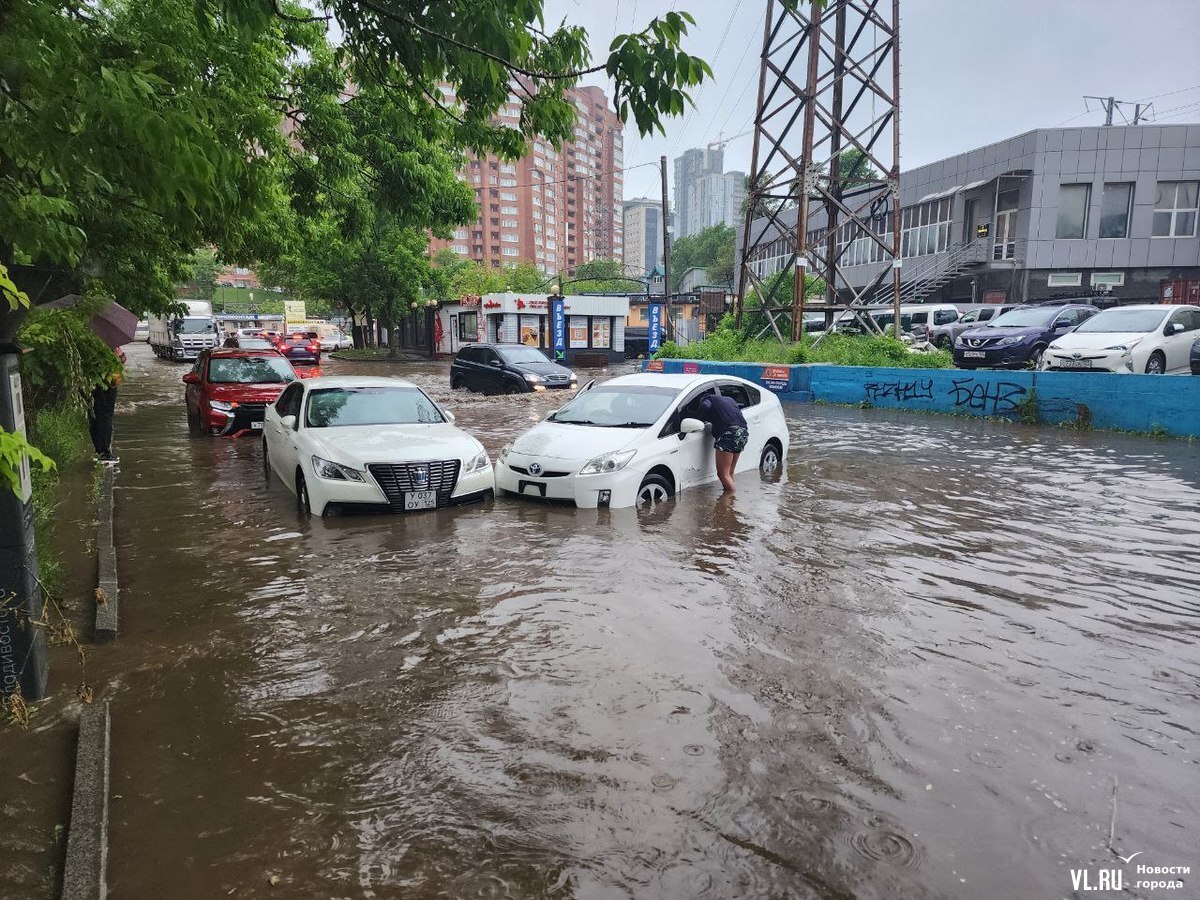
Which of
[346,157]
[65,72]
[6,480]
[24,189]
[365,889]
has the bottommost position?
[365,889]

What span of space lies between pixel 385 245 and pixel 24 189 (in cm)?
4119

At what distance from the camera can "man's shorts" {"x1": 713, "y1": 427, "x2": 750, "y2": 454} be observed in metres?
9.50

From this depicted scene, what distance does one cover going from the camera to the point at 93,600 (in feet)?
19.2

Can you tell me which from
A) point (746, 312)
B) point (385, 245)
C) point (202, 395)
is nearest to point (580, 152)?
point (385, 245)

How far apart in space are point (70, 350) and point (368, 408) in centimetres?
322

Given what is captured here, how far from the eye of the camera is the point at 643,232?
619 feet

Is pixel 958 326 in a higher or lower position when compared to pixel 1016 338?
higher

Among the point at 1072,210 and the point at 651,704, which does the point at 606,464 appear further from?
the point at 1072,210

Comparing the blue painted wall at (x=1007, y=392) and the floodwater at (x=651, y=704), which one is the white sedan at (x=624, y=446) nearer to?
the floodwater at (x=651, y=704)

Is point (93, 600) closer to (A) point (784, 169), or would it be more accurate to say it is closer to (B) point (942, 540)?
(B) point (942, 540)

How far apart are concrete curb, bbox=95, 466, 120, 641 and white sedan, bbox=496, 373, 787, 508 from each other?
12.8 ft

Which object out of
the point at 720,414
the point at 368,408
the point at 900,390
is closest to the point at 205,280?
the point at 900,390

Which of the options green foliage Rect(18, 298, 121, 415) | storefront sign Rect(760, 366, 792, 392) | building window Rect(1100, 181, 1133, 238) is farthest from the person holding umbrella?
building window Rect(1100, 181, 1133, 238)

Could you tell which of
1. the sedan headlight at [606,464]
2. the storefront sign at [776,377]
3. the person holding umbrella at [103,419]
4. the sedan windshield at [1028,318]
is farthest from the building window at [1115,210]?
the person holding umbrella at [103,419]
